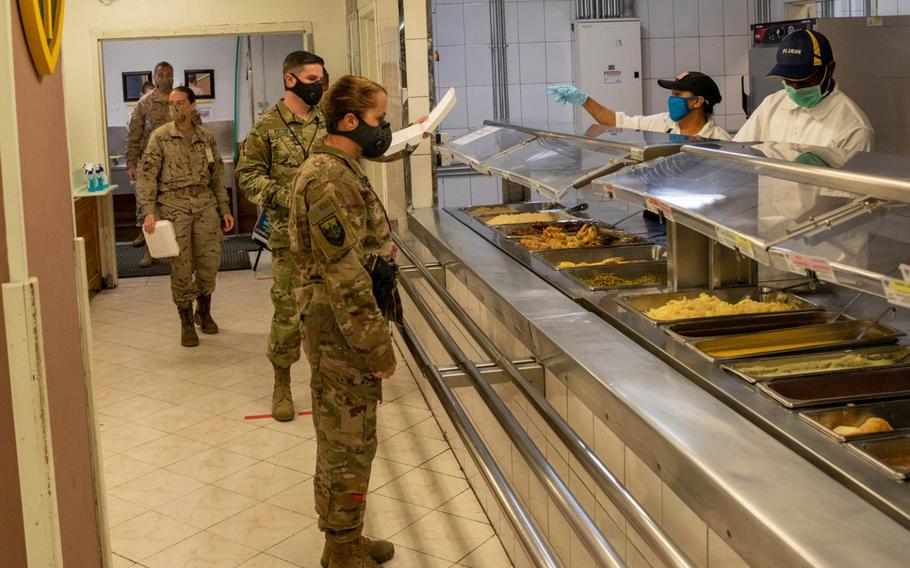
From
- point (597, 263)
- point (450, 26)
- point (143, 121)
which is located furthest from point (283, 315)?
point (143, 121)

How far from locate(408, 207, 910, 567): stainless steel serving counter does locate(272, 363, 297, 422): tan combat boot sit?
2.35 metres

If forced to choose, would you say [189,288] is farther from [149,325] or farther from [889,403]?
[889,403]

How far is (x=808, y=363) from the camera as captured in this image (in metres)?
2.32

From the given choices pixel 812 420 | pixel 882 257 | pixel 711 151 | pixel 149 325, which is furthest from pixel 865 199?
pixel 149 325

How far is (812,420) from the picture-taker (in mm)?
1991

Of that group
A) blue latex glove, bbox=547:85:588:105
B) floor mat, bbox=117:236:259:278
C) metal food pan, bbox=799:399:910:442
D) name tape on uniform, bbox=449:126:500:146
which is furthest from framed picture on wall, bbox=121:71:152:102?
metal food pan, bbox=799:399:910:442

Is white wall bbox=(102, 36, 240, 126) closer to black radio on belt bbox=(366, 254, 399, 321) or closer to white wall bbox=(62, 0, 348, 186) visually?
white wall bbox=(62, 0, 348, 186)

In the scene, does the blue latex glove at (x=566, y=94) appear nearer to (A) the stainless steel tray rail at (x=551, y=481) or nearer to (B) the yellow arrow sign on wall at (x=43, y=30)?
(A) the stainless steel tray rail at (x=551, y=481)

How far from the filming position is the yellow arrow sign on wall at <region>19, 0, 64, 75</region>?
6.72 ft

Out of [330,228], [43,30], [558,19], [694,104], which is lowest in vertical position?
[330,228]

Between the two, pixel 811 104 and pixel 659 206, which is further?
pixel 811 104

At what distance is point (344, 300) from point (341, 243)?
0.56 feet

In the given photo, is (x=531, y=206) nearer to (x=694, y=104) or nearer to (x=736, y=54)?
(x=694, y=104)

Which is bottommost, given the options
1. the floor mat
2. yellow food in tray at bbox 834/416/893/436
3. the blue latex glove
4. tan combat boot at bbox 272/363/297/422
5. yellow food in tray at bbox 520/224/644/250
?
tan combat boot at bbox 272/363/297/422
